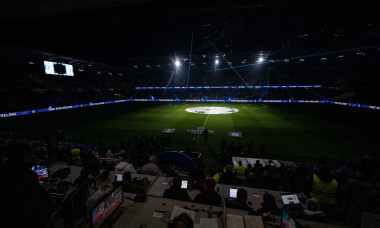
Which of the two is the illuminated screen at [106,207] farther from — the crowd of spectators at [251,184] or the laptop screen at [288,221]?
the laptop screen at [288,221]

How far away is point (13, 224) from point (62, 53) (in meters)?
41.5

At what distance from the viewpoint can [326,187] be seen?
575 cm

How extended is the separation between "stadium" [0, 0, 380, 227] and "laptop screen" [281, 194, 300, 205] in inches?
5.7

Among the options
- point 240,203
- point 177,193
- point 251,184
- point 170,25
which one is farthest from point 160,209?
point 170,25

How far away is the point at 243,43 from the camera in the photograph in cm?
4538

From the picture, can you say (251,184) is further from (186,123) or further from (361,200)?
(186,123)

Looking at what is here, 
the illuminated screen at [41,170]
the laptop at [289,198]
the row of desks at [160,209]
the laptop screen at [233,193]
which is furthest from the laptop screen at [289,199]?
the illuminated screen at [41,170]

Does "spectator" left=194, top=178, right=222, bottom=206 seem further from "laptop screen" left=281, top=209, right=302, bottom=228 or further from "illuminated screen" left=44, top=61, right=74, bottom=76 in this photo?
"illuminated screen" left=44, top=61, right=74, bottom=76

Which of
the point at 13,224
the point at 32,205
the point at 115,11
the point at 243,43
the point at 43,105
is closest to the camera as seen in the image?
the point at 13,224

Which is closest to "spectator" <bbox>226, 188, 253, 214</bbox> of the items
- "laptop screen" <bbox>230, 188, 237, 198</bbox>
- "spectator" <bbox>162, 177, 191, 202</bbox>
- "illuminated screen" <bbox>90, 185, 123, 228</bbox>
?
"laptop screen" <bbox>230, 188, 237, 198</bbox>

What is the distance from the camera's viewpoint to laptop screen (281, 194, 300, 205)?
471cm

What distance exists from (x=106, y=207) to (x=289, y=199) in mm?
4943

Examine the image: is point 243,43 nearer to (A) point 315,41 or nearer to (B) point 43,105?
(A) point 315,41

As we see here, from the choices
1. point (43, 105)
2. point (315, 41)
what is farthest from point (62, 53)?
point (315, 41)
